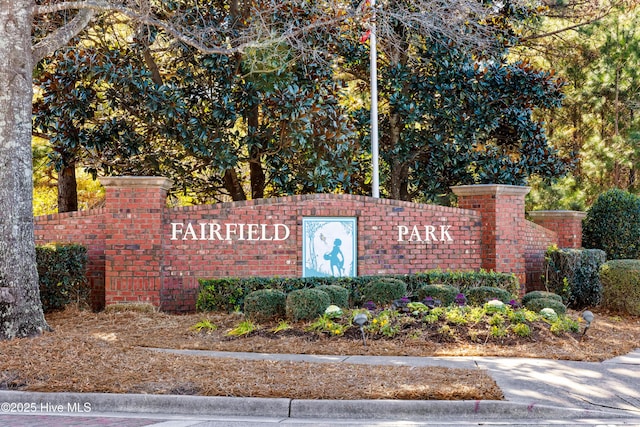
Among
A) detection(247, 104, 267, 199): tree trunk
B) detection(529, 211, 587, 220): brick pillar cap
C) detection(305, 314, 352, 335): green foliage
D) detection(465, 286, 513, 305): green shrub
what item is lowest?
detection(305, 314, 352, 335): green foliage

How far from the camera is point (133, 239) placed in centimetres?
1358

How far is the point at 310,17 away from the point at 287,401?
1098 cm

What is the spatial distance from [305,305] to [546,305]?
389 centimetres

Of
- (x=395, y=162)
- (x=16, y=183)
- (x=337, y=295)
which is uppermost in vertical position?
(x=395, y=162)

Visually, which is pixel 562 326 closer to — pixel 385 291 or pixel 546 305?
pixel 546 305

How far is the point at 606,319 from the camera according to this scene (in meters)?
14.3

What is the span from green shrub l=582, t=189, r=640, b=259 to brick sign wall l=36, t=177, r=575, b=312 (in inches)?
116

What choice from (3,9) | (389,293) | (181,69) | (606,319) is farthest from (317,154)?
(3,9)

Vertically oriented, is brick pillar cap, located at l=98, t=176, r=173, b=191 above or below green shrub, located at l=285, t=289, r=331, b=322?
above

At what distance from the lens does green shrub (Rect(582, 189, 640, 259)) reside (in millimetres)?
17703

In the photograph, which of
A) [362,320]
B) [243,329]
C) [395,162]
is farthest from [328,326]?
[395,162]

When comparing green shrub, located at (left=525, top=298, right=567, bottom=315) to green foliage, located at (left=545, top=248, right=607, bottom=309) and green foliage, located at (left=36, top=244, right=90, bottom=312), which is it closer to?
green foliage, located at (left=545, top=248, right=607, bottom=309)

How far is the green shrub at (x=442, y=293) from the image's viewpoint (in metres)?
12.6

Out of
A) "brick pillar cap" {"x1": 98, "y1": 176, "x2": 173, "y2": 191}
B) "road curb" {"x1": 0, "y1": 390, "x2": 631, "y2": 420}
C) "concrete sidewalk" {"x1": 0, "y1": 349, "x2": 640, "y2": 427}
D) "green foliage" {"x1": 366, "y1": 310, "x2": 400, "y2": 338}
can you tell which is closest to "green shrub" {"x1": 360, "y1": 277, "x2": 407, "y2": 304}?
"green foliage" {"x1": 366, "y1": 310, "x2": 400, "y2": 338}
